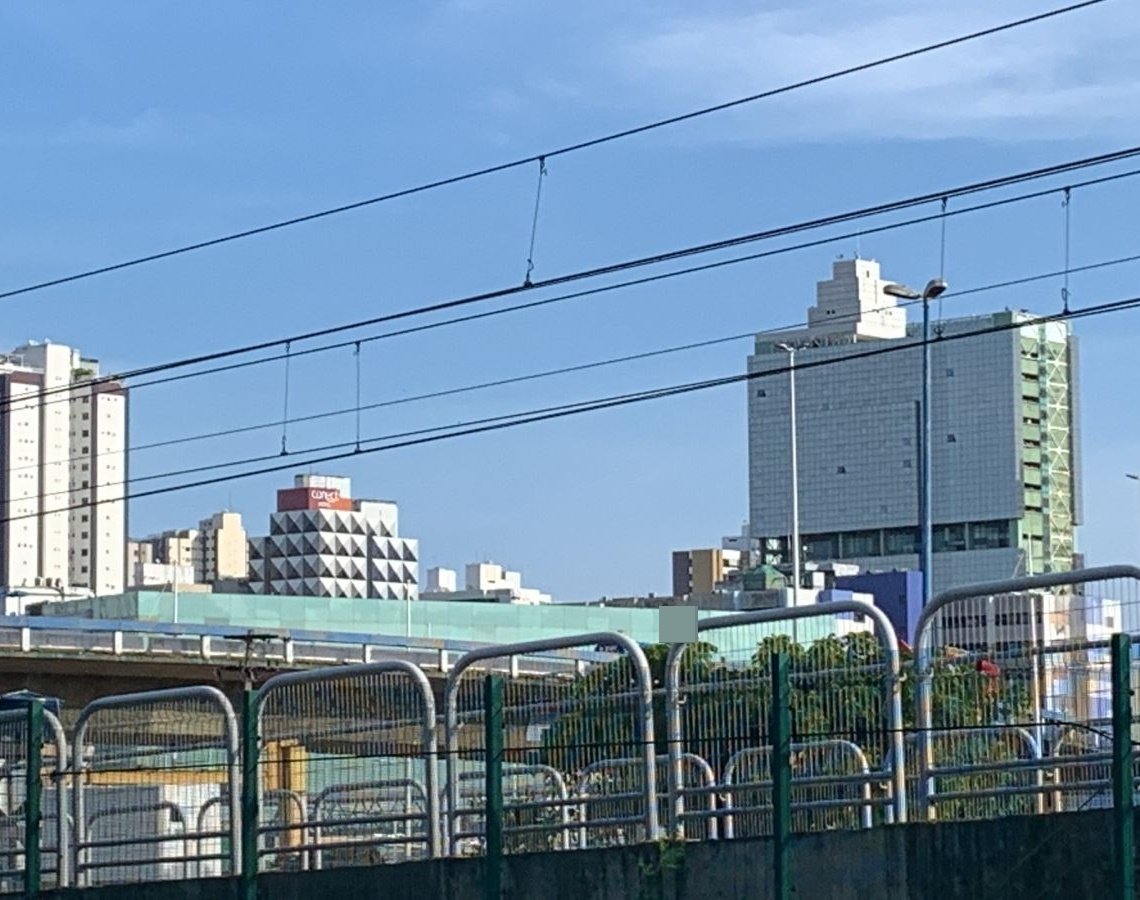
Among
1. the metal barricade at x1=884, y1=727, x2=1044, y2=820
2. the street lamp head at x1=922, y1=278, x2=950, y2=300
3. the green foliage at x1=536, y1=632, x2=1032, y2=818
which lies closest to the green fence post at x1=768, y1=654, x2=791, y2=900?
the green foliage at x1=536, y1=632, x2=1032, y2=818

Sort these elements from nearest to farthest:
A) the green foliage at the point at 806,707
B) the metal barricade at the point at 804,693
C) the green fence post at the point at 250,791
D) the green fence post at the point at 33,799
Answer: the green foliage at the point at 806,707
the metal barricade at the point at 804,693
the green fence post at the point at 250,791
the green fence post at the point at 33,799

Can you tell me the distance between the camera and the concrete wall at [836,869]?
51.2 feet

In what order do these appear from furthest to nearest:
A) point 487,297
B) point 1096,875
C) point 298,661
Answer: point 298,661, point 487,297, point 1096,875

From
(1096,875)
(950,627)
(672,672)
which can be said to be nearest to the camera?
(1096,875)

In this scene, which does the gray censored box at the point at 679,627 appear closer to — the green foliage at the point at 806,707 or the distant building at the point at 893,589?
the green foliage at the point at 806,707

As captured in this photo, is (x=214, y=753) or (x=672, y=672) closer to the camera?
(x=672, y=672)

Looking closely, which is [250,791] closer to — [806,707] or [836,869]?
[806,707]

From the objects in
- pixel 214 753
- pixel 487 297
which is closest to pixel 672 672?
pixel 214 753

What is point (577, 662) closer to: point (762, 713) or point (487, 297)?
point (762, 713)

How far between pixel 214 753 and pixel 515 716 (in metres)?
3.22

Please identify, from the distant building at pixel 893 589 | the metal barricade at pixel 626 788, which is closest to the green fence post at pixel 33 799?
the metal barricade at pixel 626 788

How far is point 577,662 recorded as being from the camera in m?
19.8

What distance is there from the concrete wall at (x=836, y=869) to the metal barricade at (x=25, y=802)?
3473mm

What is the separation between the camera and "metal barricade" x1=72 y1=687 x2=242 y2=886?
2094cm
